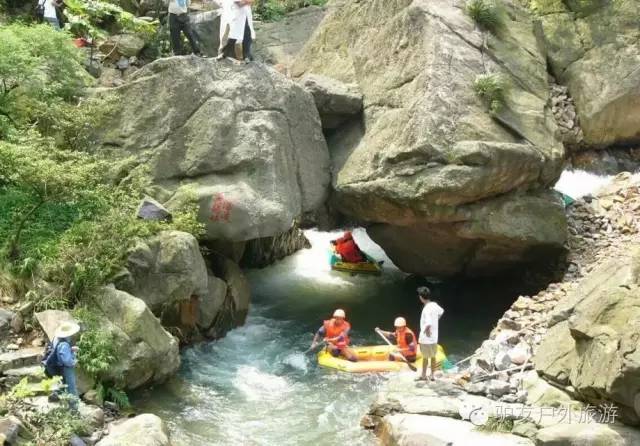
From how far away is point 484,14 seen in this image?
16578 millimetres

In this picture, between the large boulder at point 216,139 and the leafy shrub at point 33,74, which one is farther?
the large boulder at point 216,139

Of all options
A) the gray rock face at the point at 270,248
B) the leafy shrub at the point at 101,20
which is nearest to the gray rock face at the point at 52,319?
the gray rock face at the point at 270,248

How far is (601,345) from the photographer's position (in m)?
9.88

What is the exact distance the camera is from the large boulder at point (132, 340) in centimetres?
1111

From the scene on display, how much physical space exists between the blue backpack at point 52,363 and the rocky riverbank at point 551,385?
4.98 m

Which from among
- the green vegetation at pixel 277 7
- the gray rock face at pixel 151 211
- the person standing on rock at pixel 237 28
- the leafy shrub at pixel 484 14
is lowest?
the gray rock face at pixel 151 211

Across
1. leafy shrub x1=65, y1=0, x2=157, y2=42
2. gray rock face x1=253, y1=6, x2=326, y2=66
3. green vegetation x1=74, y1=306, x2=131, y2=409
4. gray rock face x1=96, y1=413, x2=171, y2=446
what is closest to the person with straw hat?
gray rock face x1=96, y1=413, x2=171, y2=446

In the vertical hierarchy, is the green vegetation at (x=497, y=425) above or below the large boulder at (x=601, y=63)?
below

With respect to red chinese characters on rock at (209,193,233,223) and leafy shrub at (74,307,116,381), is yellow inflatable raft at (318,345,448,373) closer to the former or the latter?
red chinese characters on rock at (209,193,233,223)

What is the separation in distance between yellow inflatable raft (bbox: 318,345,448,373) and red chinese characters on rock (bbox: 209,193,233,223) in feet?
11.5

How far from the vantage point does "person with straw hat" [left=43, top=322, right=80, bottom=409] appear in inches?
373

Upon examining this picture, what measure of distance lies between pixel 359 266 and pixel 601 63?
28.7 ft

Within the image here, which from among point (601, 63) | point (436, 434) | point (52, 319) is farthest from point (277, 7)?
point (436, 434)

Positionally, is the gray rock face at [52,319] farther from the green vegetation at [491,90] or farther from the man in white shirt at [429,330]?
the green vegetation at [491,90]
